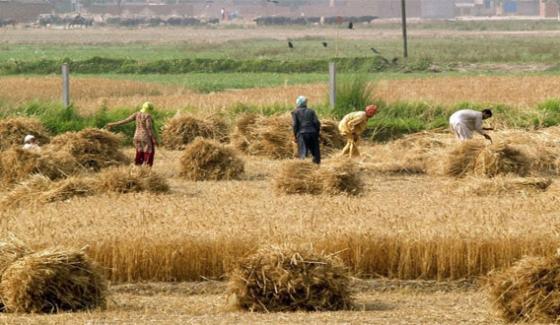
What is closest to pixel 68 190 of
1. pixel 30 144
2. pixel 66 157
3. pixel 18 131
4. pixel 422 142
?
pixel 66 157

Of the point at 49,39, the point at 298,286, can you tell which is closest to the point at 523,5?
the point at 49,39

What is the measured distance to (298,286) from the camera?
1379 centimetres

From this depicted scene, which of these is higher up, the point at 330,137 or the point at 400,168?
the point at 330,137

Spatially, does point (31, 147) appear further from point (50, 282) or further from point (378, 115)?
point (50, 282)

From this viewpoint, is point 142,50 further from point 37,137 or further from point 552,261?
point 552,261

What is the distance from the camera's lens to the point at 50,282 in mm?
13758

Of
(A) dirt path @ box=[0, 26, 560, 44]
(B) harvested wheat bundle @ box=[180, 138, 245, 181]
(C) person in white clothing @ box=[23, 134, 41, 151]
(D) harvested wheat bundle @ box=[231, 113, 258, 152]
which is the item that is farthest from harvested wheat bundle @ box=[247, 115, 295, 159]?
(A) dirt path @ box=[0, 26, 560, 44]

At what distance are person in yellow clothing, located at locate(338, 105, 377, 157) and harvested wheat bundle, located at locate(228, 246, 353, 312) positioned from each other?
37.0 feet

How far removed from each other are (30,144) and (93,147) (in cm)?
112

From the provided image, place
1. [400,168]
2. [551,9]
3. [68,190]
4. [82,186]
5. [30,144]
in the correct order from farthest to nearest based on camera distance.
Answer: [551,9] → [400,168] → [30,144] → [82,186] → [68,190]

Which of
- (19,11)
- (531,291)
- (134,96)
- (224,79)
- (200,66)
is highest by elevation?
(531,291)

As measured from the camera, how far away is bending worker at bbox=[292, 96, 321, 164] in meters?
24.0

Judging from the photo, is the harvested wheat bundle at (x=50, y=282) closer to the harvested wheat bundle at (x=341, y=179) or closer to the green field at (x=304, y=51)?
the harvested wheat bundle at (x=341, y=179)

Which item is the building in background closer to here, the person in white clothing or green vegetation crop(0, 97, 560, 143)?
green vegetation crop(0, 97, 560, 143)
